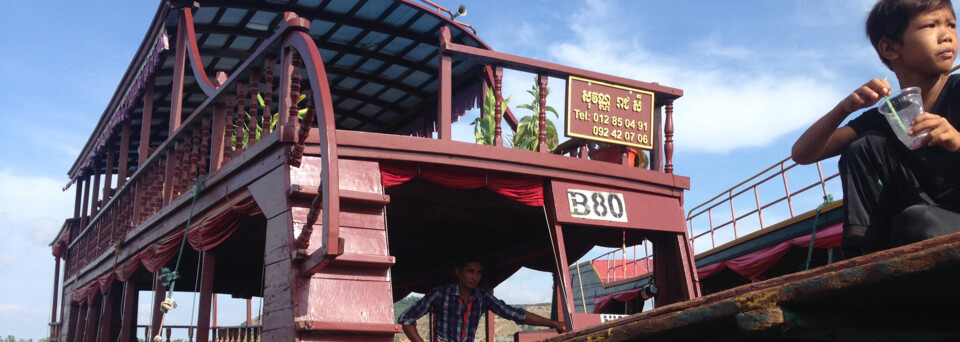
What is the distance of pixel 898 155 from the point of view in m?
2.09

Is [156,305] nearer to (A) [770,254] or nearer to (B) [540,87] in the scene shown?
(B) [540,87]

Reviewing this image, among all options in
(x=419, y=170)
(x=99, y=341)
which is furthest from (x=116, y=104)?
(x=419, y=170)

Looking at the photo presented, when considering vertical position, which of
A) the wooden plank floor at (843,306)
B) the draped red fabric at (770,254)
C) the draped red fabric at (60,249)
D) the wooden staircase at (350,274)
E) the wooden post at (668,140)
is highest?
the wooden post at (668,140)

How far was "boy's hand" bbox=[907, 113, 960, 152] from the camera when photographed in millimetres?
1905

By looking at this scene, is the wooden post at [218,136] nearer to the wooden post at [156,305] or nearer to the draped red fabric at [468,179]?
the wooden post at [156,305]

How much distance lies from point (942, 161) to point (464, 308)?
14.6ft

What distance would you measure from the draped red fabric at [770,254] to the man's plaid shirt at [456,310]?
505cm

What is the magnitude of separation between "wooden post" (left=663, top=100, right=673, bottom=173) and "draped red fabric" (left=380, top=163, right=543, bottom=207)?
4.61 feet

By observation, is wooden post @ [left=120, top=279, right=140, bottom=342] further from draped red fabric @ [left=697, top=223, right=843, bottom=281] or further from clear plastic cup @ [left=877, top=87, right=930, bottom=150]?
clear plastic cup @ [left=877, top=87, right=930, bottom=150]

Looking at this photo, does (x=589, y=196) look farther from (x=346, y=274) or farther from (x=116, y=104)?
(x=116, y=104)

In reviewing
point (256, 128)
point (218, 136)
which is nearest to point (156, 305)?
point (218, 136)

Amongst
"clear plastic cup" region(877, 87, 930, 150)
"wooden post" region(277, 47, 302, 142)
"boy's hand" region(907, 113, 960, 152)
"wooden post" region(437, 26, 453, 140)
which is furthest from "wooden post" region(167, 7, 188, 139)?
"boy's hand" region(907, 113, 960, 152)

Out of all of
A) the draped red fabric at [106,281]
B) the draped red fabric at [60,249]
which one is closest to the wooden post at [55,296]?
the draped red fabric at [60,249]

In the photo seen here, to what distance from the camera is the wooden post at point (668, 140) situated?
297 inches
